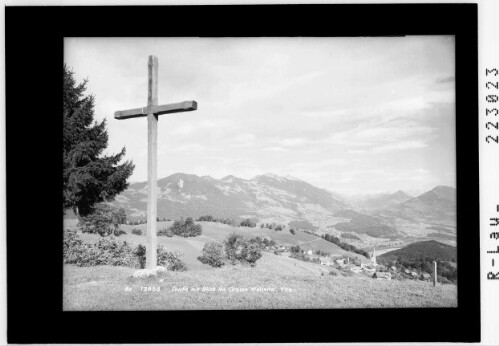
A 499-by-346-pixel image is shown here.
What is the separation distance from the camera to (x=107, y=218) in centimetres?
516

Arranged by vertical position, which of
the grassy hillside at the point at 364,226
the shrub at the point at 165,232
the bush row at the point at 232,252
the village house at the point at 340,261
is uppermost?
the grassy hillside at the point at 364,226

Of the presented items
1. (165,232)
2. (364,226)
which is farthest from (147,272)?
(364,226)

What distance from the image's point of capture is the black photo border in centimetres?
492

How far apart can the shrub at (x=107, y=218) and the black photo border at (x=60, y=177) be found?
421 mm

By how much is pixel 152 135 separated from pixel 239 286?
220 centimetres

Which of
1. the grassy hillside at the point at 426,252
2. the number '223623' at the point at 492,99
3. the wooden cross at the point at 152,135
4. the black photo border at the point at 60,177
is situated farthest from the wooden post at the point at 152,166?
the number '223623' at the point at 492,99

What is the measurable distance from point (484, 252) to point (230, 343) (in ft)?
10.9

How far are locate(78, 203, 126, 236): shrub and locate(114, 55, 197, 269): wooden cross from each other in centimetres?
40

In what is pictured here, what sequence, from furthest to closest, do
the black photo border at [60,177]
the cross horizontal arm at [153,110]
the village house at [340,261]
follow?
the village house at [340,261] < the cross horizontal arm at [153,110] < the black photo border at [60,177]

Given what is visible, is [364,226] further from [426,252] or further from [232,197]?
[232,197]

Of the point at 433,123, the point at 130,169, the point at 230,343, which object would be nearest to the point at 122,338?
the point at 230,343

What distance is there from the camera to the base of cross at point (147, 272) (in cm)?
506

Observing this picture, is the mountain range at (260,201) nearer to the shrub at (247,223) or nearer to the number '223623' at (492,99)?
the shrub at (247,223)

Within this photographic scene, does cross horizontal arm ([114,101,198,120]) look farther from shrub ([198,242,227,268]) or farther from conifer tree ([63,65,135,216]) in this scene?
shrub ([198,242,227,268])
